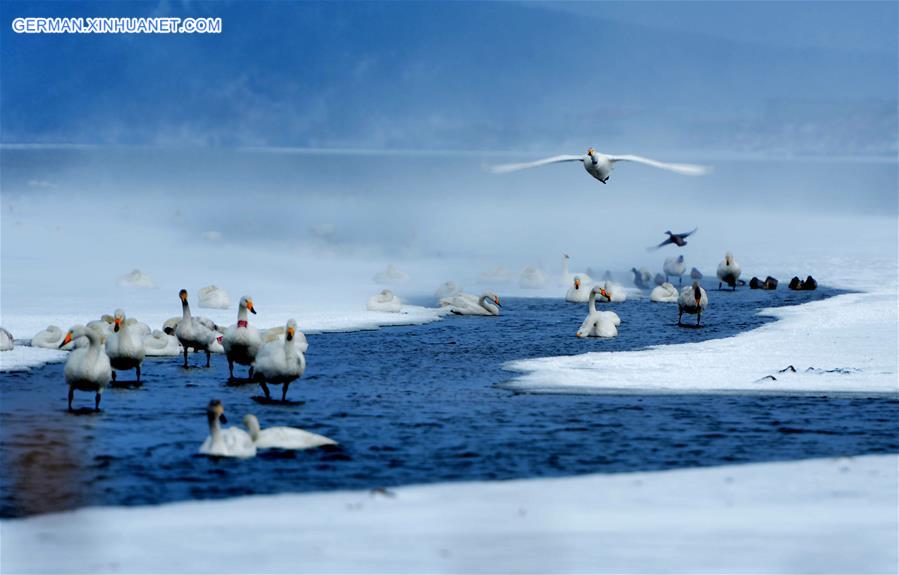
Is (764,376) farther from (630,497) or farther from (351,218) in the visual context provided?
(351,218)

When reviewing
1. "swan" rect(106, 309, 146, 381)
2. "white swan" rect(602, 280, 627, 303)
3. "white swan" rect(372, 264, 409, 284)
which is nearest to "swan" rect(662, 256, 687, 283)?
"white swan" rect(602, 280, 627, 303)

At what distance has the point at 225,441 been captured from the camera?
19.5m

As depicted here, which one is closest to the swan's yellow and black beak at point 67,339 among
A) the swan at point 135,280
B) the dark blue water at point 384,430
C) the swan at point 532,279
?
the dark blue water at point 384,430

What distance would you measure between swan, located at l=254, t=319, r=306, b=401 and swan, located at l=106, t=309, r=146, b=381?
2.18m

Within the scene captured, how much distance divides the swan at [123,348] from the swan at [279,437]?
16.7ft

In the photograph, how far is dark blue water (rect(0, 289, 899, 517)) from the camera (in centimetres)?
1862

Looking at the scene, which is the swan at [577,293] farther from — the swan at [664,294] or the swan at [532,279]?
the swan at [532,279]

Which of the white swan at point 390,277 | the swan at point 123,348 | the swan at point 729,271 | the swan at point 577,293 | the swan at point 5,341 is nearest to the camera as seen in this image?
the swan at point 123,348

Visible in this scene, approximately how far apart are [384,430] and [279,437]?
7.15 ft

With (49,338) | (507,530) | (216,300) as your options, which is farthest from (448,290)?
(507,530)

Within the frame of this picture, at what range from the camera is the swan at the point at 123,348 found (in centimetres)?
2456

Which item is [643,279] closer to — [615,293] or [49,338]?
[615,293]

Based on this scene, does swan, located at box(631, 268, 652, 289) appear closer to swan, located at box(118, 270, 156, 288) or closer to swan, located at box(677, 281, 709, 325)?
swan, located at box(677, 281, 709, 325)

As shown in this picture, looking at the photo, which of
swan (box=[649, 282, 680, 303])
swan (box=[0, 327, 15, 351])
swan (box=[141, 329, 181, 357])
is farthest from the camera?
swan (box=[649, 282, 680, 303])
